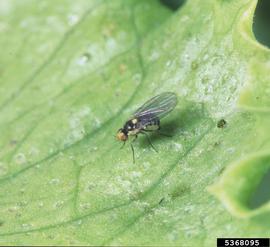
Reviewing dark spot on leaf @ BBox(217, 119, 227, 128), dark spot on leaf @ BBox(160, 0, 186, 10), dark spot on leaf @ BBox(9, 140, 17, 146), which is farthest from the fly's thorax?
dark spot on leaf @ BBox(160, 0, 186, 10)

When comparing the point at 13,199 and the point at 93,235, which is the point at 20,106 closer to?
the point at 13,199

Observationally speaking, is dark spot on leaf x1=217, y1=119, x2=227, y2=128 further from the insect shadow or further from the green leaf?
the insect shadow

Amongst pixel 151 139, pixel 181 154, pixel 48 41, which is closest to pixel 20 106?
pixel 48 41

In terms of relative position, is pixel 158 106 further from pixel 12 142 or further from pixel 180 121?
pixel 12 142

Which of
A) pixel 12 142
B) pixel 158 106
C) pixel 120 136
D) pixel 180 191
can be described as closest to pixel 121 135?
pixel 120 136

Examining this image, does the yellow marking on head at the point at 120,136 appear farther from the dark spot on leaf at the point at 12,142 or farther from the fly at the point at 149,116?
the dark spot on leaf at the point at 12,142

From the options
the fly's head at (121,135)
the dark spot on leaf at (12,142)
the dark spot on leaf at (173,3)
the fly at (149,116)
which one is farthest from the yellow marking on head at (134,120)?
the dark spot on leaf at (173,3)
